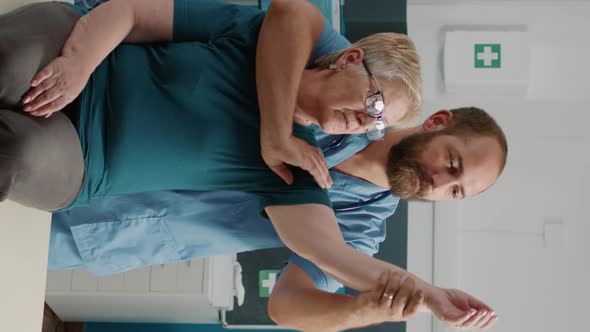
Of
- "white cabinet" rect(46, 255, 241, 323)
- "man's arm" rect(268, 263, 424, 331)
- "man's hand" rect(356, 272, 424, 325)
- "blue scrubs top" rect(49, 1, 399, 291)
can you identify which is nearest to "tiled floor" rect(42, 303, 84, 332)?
"white cabinet" rect(46, 255, 241, 323)

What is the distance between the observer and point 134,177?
137cm

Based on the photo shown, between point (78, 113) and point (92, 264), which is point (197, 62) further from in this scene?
point (92, 264)

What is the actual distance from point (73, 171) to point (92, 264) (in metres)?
0.53

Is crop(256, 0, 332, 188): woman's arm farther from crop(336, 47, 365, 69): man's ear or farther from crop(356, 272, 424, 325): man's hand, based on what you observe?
crop(356, 272, 424, 325): man's hand

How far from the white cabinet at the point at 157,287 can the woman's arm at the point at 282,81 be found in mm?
1480

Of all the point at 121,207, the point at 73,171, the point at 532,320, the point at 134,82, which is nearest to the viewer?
the point at 73,171

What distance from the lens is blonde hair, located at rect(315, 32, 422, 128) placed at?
1400 millimetres

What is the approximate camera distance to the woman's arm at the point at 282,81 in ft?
4.27

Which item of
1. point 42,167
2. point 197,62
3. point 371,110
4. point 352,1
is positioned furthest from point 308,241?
point 352,1

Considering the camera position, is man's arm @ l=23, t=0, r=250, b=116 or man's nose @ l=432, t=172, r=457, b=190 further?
man's nose @ l=432, t=172, r=457, b=190

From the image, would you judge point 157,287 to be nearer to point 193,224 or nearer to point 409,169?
point 193,224

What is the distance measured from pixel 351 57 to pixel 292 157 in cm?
26

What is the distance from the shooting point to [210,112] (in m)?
1.35

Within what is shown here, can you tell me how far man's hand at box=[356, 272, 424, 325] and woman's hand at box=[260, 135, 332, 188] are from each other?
0.32 metres
